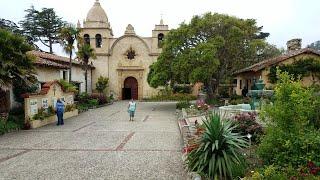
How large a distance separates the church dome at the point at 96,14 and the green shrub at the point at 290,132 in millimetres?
40503

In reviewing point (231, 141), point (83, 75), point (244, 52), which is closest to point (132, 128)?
point (231, 141)

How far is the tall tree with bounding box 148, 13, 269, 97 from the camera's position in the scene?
26.8 m

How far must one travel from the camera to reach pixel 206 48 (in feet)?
86.6

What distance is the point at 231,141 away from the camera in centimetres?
765

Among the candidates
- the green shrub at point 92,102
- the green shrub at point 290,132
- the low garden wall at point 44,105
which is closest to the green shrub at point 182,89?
the green shrub at point 92,102

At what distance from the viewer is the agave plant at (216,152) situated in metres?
7.27

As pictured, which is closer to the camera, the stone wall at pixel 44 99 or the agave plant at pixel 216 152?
the agave plant at pixel 216 152

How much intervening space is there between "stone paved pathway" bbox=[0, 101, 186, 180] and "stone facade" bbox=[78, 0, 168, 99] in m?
29.5


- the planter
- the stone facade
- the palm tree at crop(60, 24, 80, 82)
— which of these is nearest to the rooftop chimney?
the stone facade

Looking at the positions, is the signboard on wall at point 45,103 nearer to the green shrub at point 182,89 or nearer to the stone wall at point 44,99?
the stone wall at point 44,99

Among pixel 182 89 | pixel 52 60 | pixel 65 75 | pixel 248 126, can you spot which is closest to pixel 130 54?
pixel 182 89

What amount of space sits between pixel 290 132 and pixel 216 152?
61.4 inches

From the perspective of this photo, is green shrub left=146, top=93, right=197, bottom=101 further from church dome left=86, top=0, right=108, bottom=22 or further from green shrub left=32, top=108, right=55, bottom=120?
green shrub left=32, top=108, right=55, bottom=120

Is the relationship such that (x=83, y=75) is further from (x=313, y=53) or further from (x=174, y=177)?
(x=174, y=177)
